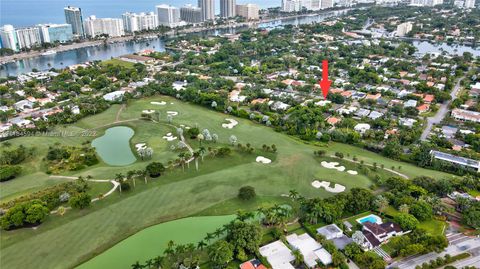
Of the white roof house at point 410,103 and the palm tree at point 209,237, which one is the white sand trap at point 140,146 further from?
the white roof house at point 410,103

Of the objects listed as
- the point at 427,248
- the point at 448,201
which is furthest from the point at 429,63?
the point at 427,248

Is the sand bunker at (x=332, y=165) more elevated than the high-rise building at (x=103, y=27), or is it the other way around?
the high-rise building at (x=103, y=27)

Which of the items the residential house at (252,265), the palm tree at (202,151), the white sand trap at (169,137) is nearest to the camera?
the residential house at (252,265)

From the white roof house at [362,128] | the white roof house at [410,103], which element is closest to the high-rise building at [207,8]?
the white roof house at [410,103]

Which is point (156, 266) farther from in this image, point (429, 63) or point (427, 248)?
point (429, 63)

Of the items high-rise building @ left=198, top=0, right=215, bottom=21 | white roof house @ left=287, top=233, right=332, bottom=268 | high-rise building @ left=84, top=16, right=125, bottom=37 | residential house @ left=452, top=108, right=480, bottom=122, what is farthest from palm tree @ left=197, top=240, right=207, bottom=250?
high-rise building @ left=198, top=0, right=215, bottom=21

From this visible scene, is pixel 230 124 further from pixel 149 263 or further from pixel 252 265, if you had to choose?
pixel 149 263
